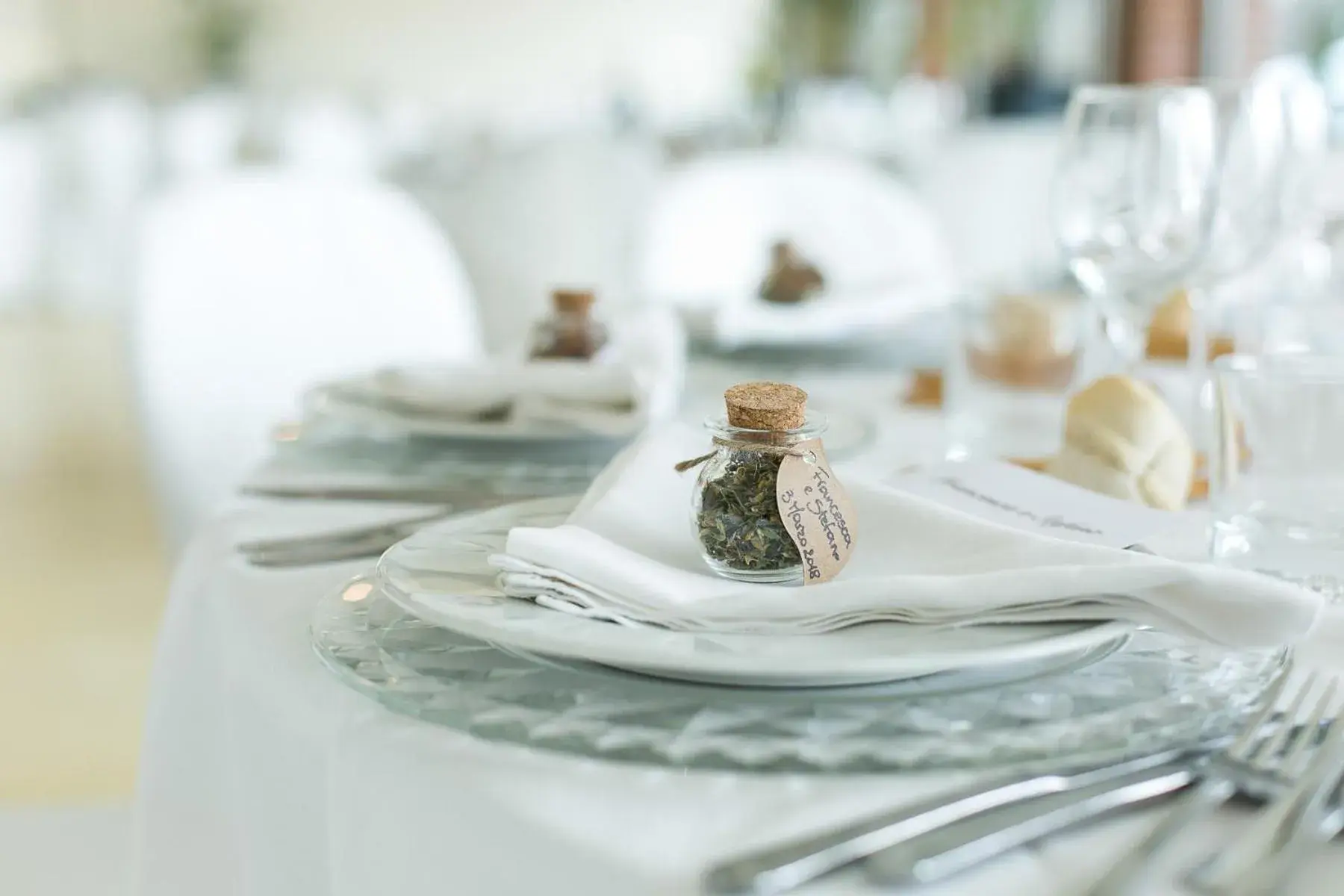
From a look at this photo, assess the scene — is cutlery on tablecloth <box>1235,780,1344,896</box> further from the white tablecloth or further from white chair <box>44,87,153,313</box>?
white chair <box>44,87,153,313</box>

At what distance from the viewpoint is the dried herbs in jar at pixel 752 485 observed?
54cm

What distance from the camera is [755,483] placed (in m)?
0.55

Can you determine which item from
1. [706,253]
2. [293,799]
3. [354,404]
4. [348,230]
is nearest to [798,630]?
[293,799]

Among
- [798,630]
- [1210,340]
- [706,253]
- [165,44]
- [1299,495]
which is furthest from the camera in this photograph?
[165,44]

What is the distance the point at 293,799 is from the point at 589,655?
13cm

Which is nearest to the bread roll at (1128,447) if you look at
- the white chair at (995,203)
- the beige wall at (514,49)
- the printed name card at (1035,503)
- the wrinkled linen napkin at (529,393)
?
the printed name card at (1035,503)

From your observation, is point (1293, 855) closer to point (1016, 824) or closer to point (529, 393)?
point (1016, 824)

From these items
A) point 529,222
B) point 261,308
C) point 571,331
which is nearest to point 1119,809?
point 571,331

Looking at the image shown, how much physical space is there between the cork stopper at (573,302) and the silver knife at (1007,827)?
66 centimetres

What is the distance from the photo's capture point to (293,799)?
1.62 feet

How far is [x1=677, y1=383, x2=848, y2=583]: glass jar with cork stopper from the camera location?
54cm

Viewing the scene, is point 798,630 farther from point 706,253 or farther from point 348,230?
point 706,253

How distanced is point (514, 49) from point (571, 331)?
597 centimetres

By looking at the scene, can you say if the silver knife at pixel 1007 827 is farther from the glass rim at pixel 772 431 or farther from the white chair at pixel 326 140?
the white chair at pixel 326 140
